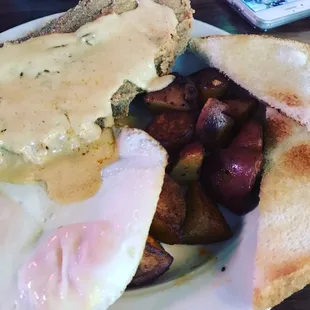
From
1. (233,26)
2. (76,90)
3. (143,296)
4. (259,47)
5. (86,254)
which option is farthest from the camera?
(233,26)

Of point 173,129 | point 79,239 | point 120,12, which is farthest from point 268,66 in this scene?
point 79,239

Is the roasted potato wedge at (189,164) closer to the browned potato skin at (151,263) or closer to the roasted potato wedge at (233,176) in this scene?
the roasted potato wedge at (233,176)

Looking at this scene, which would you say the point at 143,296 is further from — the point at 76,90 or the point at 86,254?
the point at 76,90

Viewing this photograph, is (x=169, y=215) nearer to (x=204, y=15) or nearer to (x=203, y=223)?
(x=203, y=223)

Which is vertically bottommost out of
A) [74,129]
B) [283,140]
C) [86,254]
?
[283,140]

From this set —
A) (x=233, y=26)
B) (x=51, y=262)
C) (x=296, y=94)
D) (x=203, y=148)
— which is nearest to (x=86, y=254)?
(x=51, y=262)

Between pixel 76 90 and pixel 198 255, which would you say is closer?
pixel 198 255

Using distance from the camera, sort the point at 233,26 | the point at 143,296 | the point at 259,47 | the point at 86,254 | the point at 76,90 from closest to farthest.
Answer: the point at 86,254 < the point at 143,296 < the point at 76,90 < the point at 259,47 < the point at 233,26
